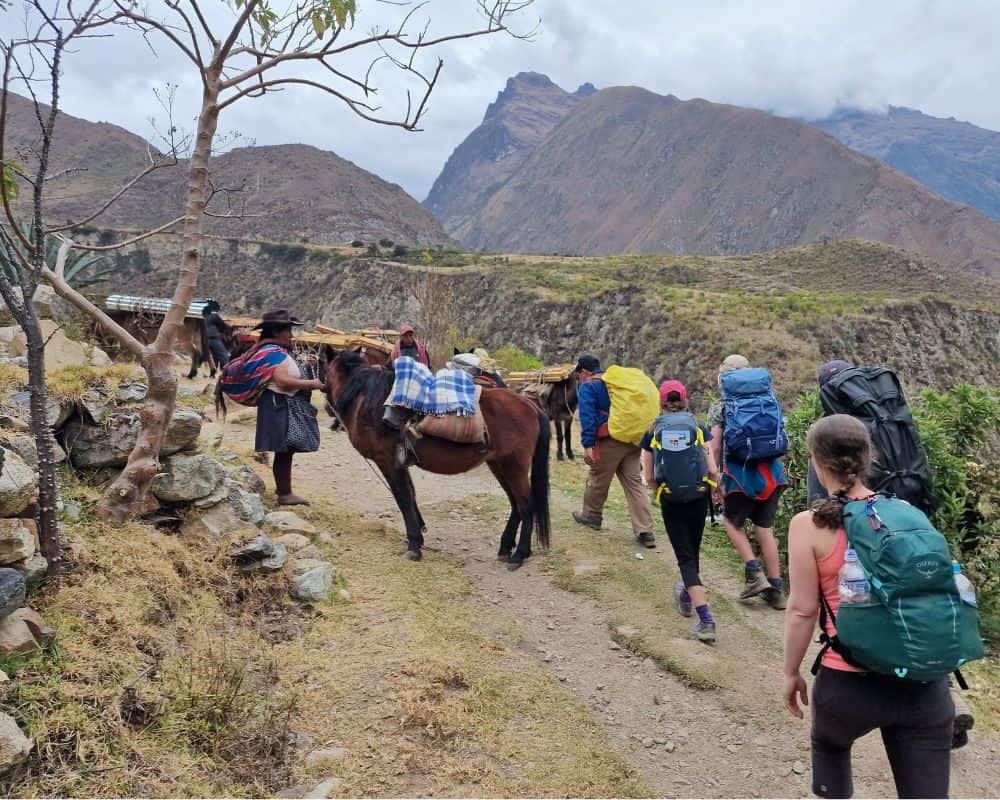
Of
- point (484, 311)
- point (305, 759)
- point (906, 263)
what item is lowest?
point (305, 759)

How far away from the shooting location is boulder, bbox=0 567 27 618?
265cm

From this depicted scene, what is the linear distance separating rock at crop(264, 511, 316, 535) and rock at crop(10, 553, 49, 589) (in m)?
2.17

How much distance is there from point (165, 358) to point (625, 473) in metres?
4.38

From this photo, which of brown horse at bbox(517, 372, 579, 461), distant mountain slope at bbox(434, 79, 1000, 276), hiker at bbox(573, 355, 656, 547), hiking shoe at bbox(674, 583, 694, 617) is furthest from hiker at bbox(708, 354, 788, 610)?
distant mountain slope at bbox(434, 79, 1000, 276)

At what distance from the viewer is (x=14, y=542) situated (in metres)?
2.89

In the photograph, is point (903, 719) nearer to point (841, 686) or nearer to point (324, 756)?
point (841, 686)

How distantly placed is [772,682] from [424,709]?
227cm

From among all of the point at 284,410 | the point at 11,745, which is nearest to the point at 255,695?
the point at 11,745

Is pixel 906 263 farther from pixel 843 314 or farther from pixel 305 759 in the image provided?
pixel 305 759

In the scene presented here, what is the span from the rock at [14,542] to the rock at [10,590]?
0.12 meters

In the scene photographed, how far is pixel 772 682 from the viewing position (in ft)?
13.1

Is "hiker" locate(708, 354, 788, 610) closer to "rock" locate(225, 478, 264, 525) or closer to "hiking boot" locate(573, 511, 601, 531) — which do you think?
"hiking boot" locate(573, 511, 601, 531)

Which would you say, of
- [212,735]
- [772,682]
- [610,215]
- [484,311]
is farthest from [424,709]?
[610,215]

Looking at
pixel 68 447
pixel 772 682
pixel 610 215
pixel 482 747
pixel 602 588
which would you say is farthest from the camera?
pixel 610 215
